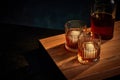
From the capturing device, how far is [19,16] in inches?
106

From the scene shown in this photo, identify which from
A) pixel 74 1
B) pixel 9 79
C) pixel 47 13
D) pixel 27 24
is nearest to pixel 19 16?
pixel 27 24

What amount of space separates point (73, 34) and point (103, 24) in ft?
0.61

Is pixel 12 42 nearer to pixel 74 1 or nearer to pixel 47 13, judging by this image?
pixel 47 13

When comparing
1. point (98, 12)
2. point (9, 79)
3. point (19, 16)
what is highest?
point (98, 12)

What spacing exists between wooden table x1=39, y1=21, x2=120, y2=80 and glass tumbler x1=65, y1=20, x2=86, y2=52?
35mm

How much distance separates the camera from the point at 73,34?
148 cm

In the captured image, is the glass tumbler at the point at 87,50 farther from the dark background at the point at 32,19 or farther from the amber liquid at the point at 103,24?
the dark background at the point at 32,19

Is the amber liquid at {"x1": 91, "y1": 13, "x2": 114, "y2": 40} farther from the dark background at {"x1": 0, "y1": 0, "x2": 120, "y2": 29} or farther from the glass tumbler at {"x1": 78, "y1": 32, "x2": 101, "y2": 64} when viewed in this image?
the dark background at {"x1": 0, "y1": 0, "x2": 120, "y2": 29}

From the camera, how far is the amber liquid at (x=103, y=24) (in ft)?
4.91

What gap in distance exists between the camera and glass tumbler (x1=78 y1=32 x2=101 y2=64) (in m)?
1.35

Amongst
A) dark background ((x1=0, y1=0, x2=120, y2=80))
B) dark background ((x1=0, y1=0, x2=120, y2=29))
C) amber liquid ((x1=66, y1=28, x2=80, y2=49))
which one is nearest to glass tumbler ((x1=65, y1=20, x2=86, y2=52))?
amber liquid ((x1=66, y1=28, x2=80, y2=49))

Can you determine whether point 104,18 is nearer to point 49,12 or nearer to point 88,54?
point 88,54

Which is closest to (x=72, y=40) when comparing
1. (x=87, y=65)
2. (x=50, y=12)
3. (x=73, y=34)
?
(x=73, y=34)

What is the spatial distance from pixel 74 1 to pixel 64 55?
1264mm
